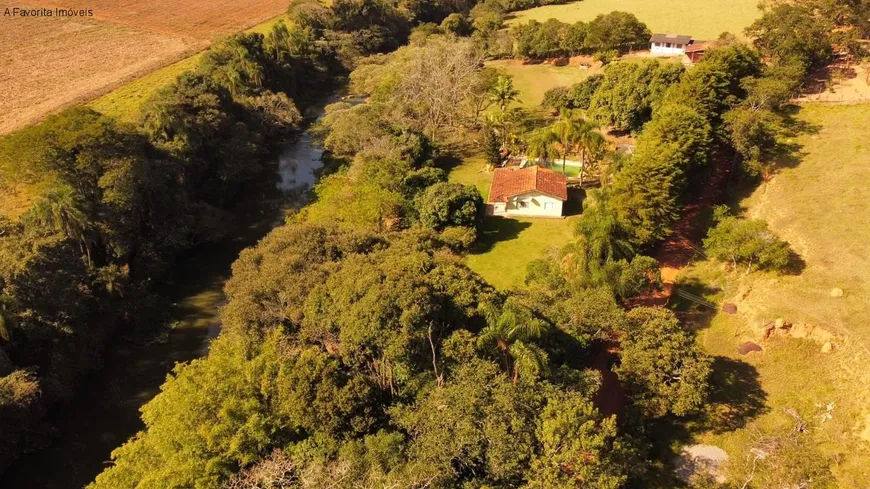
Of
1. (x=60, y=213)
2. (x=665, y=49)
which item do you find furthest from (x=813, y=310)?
(x=665, y=49)

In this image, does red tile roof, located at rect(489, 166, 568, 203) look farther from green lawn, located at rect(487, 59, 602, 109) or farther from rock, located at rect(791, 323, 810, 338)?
green lawn, located at rect(487, 59, 602, 109)

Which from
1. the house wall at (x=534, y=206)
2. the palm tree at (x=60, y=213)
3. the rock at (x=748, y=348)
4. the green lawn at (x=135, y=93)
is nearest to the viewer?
the rock at (x=748, y=348)

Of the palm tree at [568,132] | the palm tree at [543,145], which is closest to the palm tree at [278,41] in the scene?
the palm tree at [543,145]

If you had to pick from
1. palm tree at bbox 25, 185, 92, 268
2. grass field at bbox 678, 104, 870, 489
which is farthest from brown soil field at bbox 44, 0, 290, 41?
grass field at bbox 678, 104, 870, 489

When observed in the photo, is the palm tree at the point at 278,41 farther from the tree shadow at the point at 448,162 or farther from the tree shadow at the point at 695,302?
the tree shadow at the point at 695,302

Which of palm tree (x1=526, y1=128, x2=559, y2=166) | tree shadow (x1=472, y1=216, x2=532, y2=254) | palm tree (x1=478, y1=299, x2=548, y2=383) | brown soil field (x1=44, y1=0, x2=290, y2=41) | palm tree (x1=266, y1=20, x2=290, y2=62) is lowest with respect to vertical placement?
tree shadow (x1=472, y1=216, x2=532, y2=254)

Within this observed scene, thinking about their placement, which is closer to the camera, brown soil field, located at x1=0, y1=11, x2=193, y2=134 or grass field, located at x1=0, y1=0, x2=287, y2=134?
brown soil field, located at x1=0, y1=11, x2=193, y2=134
